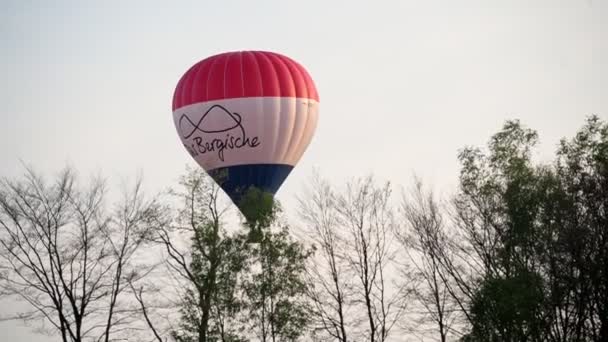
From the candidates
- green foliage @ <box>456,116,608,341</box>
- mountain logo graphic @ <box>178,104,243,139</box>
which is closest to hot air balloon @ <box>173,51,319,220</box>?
mountain logo graphic @ <box>178,104,243,139</box>

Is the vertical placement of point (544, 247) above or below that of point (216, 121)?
below

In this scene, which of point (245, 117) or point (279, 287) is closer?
point (279, 287)

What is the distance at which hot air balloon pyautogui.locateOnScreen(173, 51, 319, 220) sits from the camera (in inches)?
1687

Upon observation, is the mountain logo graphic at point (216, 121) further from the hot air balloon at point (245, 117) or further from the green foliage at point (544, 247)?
the green foliage at point (544, 247)

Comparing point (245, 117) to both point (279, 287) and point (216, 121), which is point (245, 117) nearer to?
point (216, 121)

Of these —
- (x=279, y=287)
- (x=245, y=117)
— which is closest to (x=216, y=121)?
(x=245, y=117)

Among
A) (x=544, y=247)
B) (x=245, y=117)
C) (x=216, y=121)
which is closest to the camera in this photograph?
(x=544, y=247)

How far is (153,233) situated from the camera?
106 feet

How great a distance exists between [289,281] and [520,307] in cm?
768

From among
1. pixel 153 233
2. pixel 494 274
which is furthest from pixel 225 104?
pixel 494 274

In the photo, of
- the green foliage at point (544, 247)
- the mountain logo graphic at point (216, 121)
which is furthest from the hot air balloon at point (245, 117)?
the green foliage at point (544, 247)

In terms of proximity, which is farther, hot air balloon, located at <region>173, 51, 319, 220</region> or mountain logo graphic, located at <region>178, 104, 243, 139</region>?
mountain logo graphic, located at <region>178, 104, 243, 139</region>

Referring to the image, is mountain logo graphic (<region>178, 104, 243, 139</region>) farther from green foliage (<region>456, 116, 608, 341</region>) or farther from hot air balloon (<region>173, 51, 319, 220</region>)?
green foliage (<region>456, 116, 608, 341</region>)

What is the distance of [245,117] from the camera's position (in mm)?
42938
